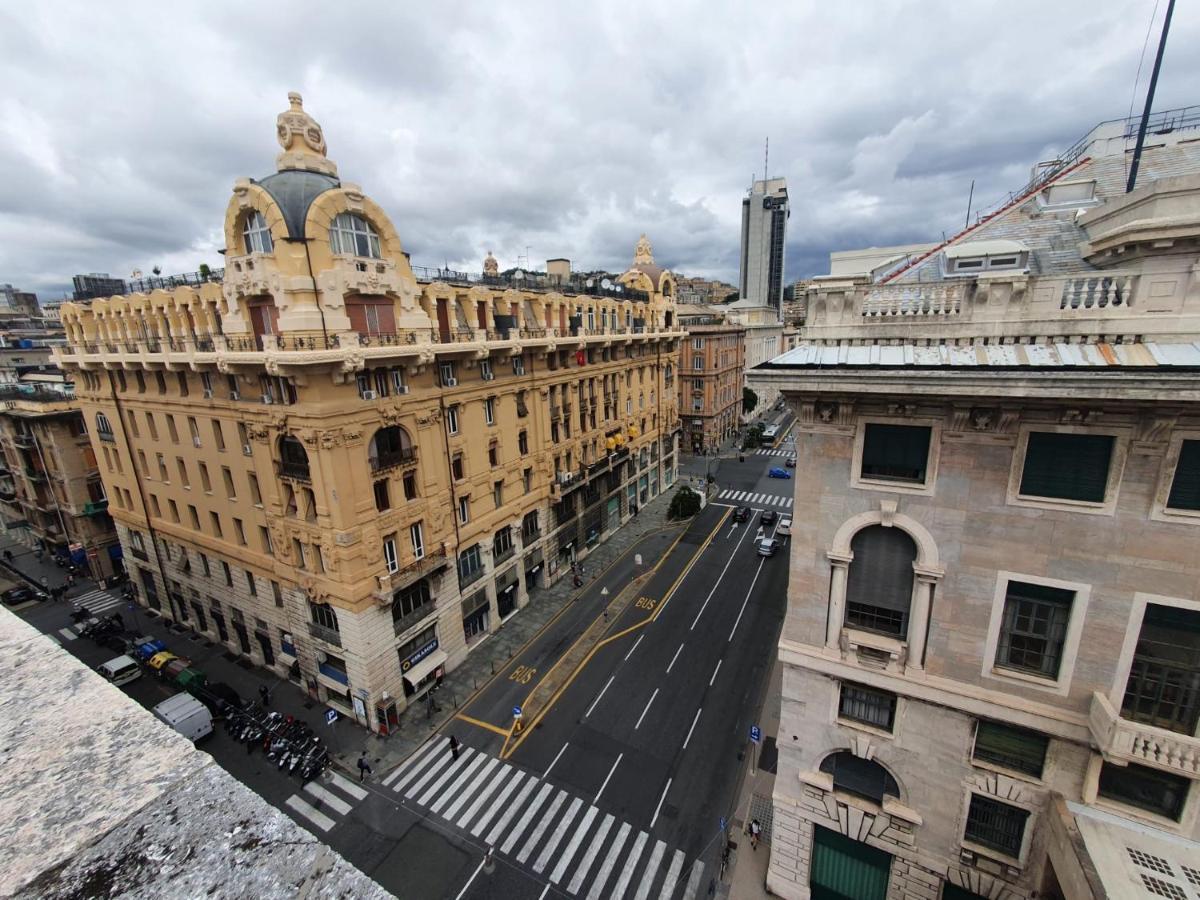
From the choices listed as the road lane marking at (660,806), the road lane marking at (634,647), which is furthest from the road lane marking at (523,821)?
the road lane marking at (634,647)

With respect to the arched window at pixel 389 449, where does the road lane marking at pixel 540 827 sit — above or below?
below

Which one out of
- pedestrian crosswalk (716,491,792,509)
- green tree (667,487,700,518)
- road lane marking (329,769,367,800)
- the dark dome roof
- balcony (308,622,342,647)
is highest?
the dark dome roof

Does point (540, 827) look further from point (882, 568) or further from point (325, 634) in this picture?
point (882, 568)

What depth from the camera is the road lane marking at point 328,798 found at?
2645cm

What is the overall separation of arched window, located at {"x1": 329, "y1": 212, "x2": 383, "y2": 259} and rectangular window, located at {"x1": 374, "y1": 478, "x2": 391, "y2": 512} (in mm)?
12920

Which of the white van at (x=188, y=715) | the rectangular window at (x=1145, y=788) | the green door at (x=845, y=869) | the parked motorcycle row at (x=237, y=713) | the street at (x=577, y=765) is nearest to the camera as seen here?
the rectangular window at (x=1145, y=788)

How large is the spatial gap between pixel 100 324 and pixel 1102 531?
5855cm

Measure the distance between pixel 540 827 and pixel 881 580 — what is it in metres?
20.5

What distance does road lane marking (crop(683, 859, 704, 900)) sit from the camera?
873 inches

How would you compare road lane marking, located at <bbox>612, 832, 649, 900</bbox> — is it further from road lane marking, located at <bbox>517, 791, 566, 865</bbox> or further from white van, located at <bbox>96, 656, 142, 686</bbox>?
white van, located at <bbox>96, 656, 142, 686</bbox>

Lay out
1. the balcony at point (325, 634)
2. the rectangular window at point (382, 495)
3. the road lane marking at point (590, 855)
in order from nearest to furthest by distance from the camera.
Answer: the road lane marking at point (590, 855) < the rectangular window at point (382, 495) < the balcony at point (325, 634)

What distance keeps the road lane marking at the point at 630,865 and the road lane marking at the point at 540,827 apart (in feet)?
13.7

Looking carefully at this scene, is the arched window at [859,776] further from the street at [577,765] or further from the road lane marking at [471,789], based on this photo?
the road lane marking at [471,789]

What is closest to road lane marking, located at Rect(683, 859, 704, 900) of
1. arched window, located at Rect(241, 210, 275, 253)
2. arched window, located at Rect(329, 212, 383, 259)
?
arched window, located at Rect(329, 212, 383, 259)
